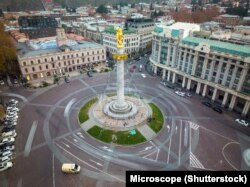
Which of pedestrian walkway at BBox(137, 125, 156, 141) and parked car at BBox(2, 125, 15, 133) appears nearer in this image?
pedestrian walkway at BBox(137, 125, 156, 141)

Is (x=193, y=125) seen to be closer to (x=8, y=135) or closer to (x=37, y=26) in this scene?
(x=8, y=135)

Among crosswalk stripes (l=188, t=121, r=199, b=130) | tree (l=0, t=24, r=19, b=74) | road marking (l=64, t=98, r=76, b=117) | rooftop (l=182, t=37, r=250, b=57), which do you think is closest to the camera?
crosswalk stripes (l=188, t=121, r=199, b=130)

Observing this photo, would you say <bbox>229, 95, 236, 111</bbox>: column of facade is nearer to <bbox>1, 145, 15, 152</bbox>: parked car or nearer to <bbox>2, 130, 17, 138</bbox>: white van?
<bbox>1, 145, 15, 152</bbox>: parked car

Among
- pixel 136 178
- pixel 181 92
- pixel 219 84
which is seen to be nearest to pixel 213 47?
pixel 219 84

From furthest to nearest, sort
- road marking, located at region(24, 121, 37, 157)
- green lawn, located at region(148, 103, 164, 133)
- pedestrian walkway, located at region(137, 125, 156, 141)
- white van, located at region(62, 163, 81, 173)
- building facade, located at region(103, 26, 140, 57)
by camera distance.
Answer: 1. building facade, located at region(103, 26, 140, 57)
2. green lawn, located at region(148, 103, 164, 133)
3. pedestrian walkway, located at region(137, 125, 156, 141)
4. road marking, located at region(24, 121, 37, 157)
5. white van, located at region(62, 163, 81, 173)

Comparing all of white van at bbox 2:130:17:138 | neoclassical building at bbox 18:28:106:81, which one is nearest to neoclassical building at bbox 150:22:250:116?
neoclassical building at bbox 18:28:106:81

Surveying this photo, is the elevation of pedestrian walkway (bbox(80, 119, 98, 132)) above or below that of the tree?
below

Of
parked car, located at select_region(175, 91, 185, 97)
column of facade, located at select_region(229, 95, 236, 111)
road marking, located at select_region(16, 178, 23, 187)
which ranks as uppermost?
column of facade, located at select_region(229, 95, 236, 111)

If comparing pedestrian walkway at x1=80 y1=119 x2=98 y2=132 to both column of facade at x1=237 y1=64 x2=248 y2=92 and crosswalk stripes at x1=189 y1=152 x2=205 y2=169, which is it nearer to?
crosswalk stripes at x1=189 y1=152 x2=205 y2=169
